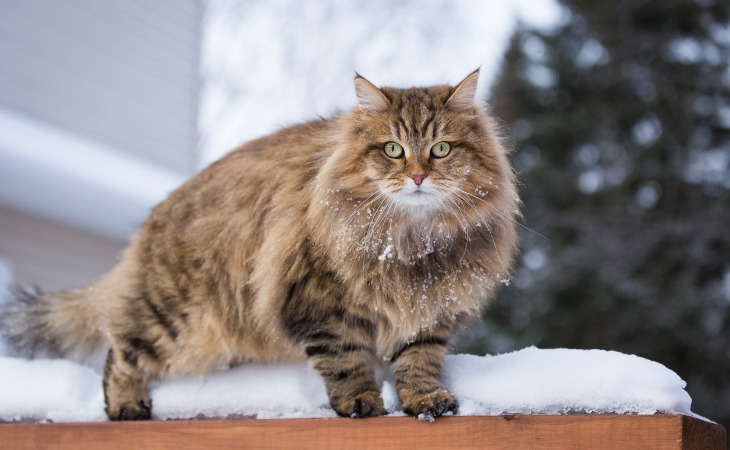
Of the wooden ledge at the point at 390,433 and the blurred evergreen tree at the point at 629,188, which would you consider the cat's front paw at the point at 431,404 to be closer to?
the wooden ledge at the point at 390,433

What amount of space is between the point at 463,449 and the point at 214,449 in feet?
2.25

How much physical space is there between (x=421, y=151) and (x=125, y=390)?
4.05 feet

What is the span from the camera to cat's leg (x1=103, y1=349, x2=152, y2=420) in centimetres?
254

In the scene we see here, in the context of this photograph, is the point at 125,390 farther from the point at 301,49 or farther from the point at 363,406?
the point at 301,49

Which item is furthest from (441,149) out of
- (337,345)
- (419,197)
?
(337,345)

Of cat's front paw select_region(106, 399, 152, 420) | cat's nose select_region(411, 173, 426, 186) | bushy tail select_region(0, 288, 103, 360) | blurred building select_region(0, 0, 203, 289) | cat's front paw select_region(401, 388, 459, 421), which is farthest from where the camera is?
blurred building select_region(0, 0, 203, 289)

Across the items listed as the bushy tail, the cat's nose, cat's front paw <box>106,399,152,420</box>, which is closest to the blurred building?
the bushy tail

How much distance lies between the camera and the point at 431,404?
2049 millimetres

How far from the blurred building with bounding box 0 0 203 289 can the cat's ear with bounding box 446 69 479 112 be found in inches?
125

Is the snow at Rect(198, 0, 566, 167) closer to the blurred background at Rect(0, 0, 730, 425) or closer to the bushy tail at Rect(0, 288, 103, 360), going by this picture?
the blurred background at Rect(0, 0, 730, 425)

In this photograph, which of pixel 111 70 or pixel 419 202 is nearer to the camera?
pixel 419 202

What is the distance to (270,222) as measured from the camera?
2.49m

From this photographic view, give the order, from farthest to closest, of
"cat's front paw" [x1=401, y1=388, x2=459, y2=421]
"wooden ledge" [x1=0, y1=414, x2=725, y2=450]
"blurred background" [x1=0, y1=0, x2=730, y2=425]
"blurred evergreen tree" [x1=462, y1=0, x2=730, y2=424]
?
1. "blurred evergreen tree" [x1=462, y1=0, x2=730, y2=424]
2. "blurred background" [x1=0, y1=0, x2=730, y2=425]
3. "cat's front paw" [x1=401, y1=388, x2=459, y2=421]
4. "wooden ledge" [x1=0, y1=414, x2=725, y2=450]

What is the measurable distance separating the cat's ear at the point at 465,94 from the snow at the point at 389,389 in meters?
0.73
